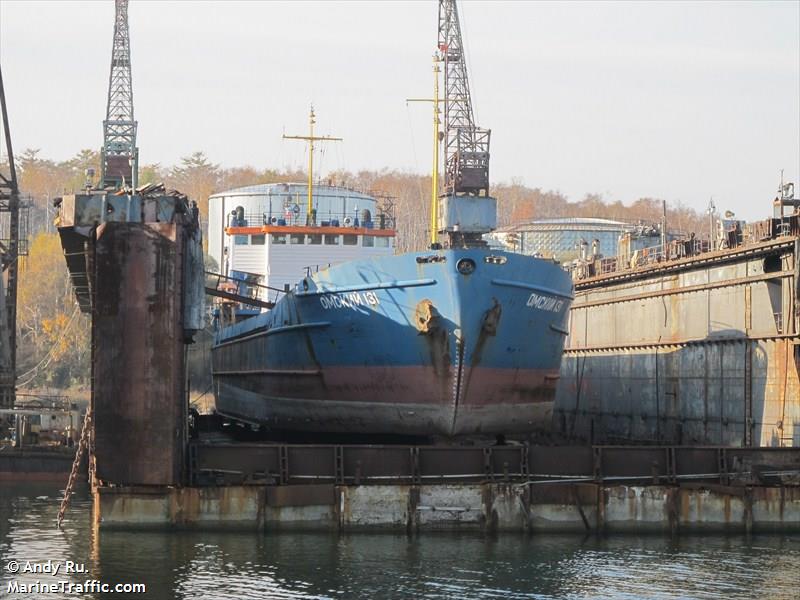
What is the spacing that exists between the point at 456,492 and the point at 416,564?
2152 millimetres

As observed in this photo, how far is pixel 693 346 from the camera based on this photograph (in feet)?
108

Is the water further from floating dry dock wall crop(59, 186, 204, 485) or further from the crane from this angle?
the crane

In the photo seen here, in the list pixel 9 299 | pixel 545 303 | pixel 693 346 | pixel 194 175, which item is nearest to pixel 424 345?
pixel 545 303

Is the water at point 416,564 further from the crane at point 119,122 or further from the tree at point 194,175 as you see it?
the tree at point 194,175

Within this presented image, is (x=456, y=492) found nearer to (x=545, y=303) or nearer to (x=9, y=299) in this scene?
(x=545, y=303)

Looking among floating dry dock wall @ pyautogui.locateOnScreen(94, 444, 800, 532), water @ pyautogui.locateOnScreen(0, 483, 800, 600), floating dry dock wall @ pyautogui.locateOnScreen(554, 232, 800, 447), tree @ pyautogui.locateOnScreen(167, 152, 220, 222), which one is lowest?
water @ pyautogui.locateOnScreen(0, 483, 800, 600)

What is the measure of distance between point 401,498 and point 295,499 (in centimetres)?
184

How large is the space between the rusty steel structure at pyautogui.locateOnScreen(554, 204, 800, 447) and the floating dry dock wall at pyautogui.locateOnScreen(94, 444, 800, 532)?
5.40 m

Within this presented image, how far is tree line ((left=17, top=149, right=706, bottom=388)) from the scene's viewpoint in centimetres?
8862

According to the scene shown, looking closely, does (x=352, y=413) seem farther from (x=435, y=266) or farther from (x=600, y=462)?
(x=600, y=462)

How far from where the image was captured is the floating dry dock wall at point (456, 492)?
70.9 feet

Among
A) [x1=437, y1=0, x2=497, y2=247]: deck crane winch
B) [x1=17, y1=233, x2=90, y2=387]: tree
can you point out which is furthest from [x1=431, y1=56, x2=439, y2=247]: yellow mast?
[x1=17, y1=233, x2=90, y2=387]: tree

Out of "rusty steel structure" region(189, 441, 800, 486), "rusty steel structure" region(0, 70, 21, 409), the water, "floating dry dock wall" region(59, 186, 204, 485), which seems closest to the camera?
the water

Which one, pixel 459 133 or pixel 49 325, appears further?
pixel 49 325
